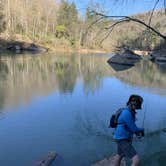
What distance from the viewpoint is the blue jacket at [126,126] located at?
206 inches

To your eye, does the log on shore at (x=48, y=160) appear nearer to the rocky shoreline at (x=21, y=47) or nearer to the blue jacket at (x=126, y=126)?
the blue jacket at (x=126, y=126)

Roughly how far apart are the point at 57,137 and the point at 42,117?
8.15 ft

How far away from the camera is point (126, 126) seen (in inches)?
210

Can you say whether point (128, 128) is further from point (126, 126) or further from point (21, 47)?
point (21, 47)

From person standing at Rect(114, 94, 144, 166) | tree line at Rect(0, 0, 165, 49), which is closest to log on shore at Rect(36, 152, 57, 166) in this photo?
person standing at Rect(114, 94, 144, 166)

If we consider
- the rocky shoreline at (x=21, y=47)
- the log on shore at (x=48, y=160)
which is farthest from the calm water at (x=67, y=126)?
the rocky shoreline at (x=21, y=47)

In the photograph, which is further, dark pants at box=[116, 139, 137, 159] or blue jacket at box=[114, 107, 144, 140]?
dark pants at box=[116, 139, 137, 159]

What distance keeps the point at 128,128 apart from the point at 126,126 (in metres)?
0.04

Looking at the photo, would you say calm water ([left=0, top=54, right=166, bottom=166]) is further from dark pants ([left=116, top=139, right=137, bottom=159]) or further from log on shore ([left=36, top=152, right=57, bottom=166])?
dark pants ([left=116, top=139, right=137, bottom=159])

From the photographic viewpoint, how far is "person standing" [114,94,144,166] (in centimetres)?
525

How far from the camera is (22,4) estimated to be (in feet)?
247

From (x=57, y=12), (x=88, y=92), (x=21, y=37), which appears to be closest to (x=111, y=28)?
(x=88, y=92)

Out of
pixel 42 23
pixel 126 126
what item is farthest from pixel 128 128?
pixel 42 23

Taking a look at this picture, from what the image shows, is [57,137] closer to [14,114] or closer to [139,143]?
[139,143]
